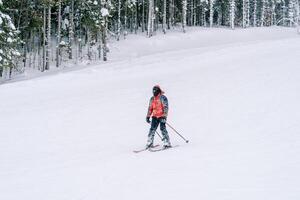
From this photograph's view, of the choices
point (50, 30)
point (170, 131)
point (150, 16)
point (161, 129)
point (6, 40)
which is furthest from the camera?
point (150, 16)

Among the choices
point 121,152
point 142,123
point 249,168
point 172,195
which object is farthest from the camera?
point 142,123

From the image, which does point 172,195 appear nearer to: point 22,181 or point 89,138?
point 22,181

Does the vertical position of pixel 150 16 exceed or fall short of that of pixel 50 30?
it exceeds it

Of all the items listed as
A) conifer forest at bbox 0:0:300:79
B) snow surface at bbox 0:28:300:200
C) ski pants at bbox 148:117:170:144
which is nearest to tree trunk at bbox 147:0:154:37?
conifer forest at bbox 0:0:300:79

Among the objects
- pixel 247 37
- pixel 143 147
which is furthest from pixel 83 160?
pixel 247 37

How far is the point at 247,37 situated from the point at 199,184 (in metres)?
45.7

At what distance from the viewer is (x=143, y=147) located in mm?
13242

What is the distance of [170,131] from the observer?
15.4 metres

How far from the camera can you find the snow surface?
8312mm

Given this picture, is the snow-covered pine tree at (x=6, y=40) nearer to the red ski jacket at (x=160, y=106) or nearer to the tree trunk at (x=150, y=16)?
the red ski jacket at (x=160, y=106)

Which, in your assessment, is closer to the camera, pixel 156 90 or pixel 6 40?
pixel 156 90

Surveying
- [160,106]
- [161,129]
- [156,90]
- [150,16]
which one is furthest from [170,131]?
[150,16]

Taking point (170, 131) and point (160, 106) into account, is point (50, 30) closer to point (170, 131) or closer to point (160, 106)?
point (170, 131)

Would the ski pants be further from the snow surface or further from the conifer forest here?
the conifer forest
